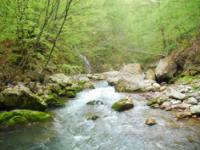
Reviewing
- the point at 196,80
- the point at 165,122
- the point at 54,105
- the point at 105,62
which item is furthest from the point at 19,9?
the point at 105,62

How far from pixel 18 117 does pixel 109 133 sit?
3170 millimetres

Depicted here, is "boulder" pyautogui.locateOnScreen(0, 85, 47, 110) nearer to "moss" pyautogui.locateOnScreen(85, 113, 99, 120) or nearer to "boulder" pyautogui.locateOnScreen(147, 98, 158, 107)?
"moss" pyautogui.locateOnScreen(85, 113, 99, 120)

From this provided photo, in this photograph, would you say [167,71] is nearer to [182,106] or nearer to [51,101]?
[182,106]

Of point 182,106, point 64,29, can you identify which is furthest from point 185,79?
point 64,29

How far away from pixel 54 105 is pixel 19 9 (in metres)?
4.25

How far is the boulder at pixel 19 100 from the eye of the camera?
10.2 meters

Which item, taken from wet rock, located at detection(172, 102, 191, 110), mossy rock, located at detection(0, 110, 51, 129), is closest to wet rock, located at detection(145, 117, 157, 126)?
wet rock, located at detection(172, 102, 191, 110)

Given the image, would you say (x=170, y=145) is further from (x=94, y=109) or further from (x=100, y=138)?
(x=94, y=109)

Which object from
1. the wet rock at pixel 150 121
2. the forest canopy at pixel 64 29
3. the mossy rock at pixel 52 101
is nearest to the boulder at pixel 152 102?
the wet rock at pixel 150 121

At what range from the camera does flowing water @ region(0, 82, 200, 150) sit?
7.24m

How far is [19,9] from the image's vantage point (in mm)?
10805

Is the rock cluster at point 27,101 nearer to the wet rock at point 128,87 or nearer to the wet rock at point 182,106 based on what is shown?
the wet rock at point 128,87

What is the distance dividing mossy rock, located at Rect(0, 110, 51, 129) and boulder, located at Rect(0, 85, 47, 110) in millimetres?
815

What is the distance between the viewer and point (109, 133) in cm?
828
